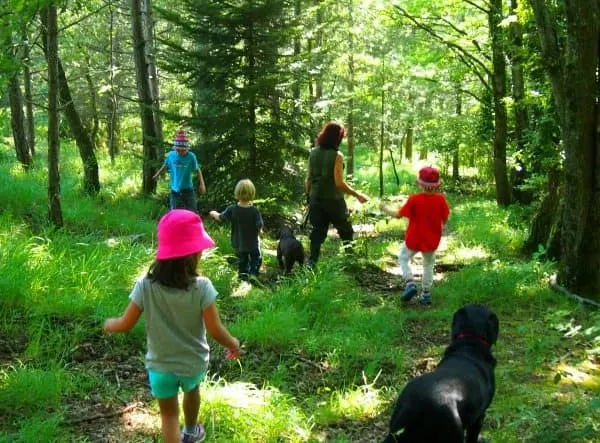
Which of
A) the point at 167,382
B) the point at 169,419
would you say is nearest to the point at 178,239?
the point at 167,382

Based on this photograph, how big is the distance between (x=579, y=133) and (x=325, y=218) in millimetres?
3363

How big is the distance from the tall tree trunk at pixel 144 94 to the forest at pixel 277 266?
0.07 m

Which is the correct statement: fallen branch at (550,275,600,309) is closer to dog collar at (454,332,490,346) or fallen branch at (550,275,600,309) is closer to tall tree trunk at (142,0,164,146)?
dog collar at (454,332,490,346)

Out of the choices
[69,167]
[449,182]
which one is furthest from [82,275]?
[449,182]

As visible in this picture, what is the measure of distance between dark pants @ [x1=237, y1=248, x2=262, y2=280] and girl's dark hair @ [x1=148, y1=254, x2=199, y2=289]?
4.52m

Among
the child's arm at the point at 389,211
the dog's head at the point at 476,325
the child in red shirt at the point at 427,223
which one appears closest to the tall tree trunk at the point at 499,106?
the child's arm at the point at 389,211

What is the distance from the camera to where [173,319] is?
3320mm

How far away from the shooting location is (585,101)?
623 centimetres

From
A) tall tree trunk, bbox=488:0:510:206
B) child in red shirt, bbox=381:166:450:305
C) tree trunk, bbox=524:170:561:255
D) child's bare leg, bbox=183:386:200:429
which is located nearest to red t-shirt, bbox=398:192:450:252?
child in red shirt, bbox=381:166:450:305

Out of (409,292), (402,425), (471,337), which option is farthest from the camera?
(409,292)

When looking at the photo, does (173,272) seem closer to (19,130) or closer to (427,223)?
(427,223)

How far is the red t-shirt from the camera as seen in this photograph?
23.3 feet

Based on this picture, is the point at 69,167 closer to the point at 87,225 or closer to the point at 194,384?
the point at 87,225

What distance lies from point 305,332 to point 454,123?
14.8m
